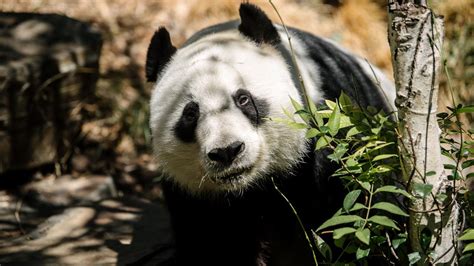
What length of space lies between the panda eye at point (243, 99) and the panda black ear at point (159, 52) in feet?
2.36

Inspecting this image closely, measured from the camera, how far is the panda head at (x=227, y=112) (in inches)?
141

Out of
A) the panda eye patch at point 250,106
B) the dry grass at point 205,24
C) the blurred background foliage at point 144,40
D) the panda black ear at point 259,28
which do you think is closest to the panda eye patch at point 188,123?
the panda eye patch at point 250,106

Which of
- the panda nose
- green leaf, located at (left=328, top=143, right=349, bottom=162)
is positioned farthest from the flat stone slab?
green leaf, located at (left=328, top=143, right=349, bottom=162)

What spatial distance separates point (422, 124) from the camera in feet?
9.54

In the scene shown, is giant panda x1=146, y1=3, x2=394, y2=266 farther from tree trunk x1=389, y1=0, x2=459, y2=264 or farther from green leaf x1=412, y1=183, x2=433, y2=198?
green leaf x1=412, y1=183, x2=433, y2=198

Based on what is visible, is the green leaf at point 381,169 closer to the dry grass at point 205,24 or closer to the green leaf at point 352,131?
the green leaf at point 352,131

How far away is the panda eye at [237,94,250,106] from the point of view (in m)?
3.71

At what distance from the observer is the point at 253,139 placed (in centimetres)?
361

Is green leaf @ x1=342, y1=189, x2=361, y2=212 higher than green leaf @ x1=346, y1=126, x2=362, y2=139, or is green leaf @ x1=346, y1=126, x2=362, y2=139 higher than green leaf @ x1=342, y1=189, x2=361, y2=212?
green leaf @ x1=346, y1=126, x2=362, y2=139

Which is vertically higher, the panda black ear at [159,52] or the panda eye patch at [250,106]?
the panda black ear at [159,52]

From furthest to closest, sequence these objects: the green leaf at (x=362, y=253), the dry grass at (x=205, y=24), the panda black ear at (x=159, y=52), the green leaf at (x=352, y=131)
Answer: the dry grass at (x=205, y=24)
the panda black ear at (x=159, y=52)
the green leaf at (x=352, y=131)
the green leaf at (x=362, y=253)

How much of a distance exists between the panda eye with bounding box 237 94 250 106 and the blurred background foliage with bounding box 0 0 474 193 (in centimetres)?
403

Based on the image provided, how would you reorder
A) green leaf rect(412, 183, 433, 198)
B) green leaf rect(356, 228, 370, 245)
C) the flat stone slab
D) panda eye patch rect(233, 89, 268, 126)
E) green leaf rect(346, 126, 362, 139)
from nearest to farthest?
green leaf rect(356, 228, 370, 245)
green leaf rect(412, 183, 433, 198)
green leaf rect(346, 126, 362, 139)
panda eye patch rect(233, 89, 268, 126)
the flat stone slab

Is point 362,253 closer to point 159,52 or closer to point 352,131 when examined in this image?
point 352,131
